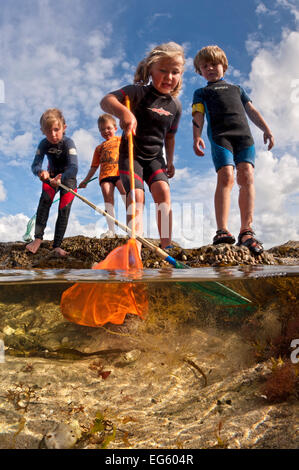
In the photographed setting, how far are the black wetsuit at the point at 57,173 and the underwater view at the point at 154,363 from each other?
2579mm

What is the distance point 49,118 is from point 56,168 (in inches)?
45.8

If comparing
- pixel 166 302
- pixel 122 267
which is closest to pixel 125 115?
pixel 122 267

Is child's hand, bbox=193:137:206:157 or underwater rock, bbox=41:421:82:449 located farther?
child's hand, bbox=193:137:206:157

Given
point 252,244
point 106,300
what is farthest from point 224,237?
point 106,300

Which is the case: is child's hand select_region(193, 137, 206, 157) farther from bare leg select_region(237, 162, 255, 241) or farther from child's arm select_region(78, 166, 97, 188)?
child's arm select_region(78, 166, 97, 188)

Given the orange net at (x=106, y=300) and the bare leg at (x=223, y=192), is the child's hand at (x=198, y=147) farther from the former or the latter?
the orange net at (x=106, y=300)

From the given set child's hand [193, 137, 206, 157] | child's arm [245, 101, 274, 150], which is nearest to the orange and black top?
child's hand [193, 137, 206, 157]

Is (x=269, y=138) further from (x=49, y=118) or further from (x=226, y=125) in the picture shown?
(x=49, y=118)

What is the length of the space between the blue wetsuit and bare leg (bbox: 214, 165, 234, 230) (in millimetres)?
155

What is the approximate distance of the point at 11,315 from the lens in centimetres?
459

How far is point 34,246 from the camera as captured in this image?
7.31 meters

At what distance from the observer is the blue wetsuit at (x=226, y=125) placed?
19.4 feet

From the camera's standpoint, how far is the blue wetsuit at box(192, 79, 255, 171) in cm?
593

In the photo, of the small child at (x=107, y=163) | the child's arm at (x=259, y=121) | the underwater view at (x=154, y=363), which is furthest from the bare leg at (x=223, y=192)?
the small child at (x=107, y=163)
